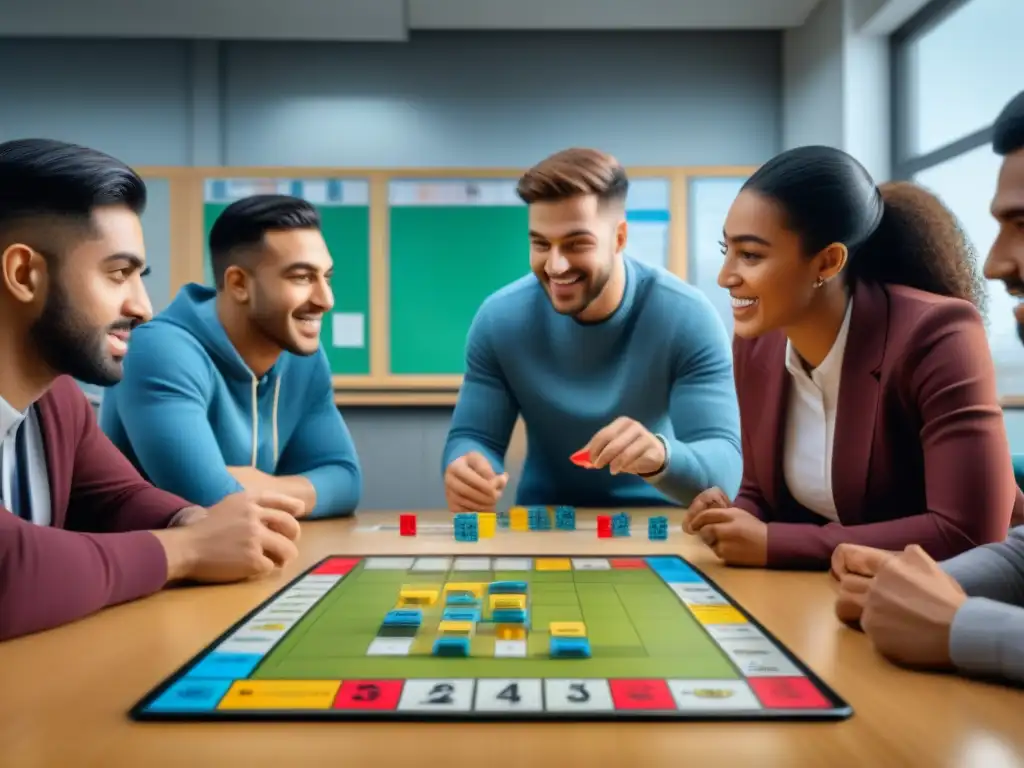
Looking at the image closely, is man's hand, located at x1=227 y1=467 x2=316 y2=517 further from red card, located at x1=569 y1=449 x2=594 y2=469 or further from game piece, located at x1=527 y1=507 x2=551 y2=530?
red card, located at x1=569 y1=449 x2=594 y2=469

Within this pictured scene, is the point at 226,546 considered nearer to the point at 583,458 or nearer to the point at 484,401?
the point at 583,458

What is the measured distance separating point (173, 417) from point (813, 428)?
44.4 inches

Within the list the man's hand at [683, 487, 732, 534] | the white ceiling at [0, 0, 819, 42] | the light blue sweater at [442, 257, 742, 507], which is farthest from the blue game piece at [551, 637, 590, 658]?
the white ceiling at [0, 0, 819, 42]

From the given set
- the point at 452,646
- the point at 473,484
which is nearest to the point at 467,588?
the point at 452,646

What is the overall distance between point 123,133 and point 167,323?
2.80m

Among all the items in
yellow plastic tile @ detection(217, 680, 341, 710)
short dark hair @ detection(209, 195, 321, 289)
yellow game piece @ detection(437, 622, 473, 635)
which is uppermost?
short dark hair @ detection(209, 195, 321, 289)

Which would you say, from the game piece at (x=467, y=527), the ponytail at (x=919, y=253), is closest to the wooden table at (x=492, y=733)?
the game piece at (x=467, y=527)

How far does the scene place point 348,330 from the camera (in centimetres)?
404

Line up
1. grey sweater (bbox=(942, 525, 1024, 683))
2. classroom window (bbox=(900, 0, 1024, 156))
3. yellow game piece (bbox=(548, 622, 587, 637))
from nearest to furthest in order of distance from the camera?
1. grey sweater (bbox=(942, 525, 1024, 683))
2. yellow game piece (bbox=(548, 622, 587, 637))
3. classroom window (bbox=(900, 0, 1024, 156))

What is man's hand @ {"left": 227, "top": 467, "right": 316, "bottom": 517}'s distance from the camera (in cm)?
171

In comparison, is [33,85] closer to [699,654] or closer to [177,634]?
[177,634]

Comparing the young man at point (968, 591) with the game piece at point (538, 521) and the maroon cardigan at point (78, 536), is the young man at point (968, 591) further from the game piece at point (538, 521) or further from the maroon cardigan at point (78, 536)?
the maroon cardigan at point (78, 536)

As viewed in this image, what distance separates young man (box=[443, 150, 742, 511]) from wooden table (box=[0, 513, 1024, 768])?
1011mm

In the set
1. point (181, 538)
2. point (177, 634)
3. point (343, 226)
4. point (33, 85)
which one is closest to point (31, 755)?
point (177, 634)
